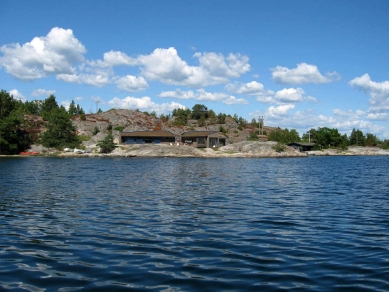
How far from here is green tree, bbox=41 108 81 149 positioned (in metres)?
116

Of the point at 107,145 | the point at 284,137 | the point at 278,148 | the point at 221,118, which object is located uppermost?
the point at 221,118

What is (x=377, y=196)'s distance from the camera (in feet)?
91.9

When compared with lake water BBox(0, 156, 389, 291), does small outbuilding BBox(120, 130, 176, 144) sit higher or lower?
higher

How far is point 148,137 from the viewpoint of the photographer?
13025 cm

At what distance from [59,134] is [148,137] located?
29075 mm

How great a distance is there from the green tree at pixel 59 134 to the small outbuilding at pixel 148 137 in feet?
58.3

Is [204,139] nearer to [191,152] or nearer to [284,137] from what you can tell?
[191,152]

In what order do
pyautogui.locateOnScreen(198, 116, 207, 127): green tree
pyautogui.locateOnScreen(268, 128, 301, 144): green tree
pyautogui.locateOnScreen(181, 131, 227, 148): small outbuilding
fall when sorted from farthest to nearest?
pyautogui.locateOnScreen(198, 116, 207, 127): green tree → pyautogui.locateOnScreen(268, 128, 301, 144): green tree → pyautogui.locateOnScreen(181, 131, 227, 148): small outbuilding

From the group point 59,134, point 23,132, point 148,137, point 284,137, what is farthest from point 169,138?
point 284,137

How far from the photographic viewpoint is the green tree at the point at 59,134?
380 ft

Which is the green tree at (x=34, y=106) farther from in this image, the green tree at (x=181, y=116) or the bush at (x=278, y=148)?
the bush at (x=278, y=148)

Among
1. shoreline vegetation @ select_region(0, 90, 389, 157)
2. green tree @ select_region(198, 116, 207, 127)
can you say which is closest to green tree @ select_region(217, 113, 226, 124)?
shoreline vegetation @ select_region(0, 90, 389, 157)

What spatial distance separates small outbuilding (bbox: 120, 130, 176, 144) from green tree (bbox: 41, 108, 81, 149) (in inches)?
700

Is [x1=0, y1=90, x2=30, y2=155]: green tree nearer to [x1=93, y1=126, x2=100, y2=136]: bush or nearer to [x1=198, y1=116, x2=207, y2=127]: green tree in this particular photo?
[x1=93, y1=126, x2=100, y2=136]: bush
